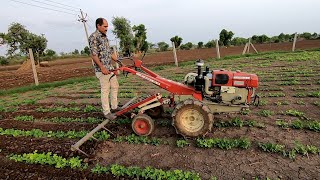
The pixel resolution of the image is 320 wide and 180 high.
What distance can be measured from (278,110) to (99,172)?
477 centimetres

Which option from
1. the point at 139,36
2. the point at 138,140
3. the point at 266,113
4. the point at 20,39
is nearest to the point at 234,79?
the point at 266,113

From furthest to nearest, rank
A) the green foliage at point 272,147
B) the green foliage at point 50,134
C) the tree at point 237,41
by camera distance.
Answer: the tree at point 237,41, the green foliage at point 50,134, the green foliage at point 272,147

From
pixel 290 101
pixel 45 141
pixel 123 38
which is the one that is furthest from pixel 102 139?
pixel 123 38

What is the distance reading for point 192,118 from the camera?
499cm

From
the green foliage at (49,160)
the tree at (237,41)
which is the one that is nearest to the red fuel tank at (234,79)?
the green foliage at (49,160)

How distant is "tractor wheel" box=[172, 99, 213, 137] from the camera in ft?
15.7

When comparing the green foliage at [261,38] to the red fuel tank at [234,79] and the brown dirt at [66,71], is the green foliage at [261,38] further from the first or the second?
the red fuel tank at [234,79]

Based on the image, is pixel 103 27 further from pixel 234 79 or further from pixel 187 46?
pixel 187 46

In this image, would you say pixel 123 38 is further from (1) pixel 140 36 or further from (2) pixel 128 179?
(2) pixel 128 179

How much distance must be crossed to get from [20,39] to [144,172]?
148ft

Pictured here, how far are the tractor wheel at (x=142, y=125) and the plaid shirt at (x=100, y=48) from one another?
1.45 metres

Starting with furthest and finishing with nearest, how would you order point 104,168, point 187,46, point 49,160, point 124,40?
point 187,46 → point 124,40 → point 49,160 → point 104,168

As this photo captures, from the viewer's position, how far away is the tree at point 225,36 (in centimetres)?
Result: 5543

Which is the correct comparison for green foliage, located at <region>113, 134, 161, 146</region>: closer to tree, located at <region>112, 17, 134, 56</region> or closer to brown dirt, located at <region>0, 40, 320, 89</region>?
brown dirt, located at <region>0, 40, 320, 89</region>
